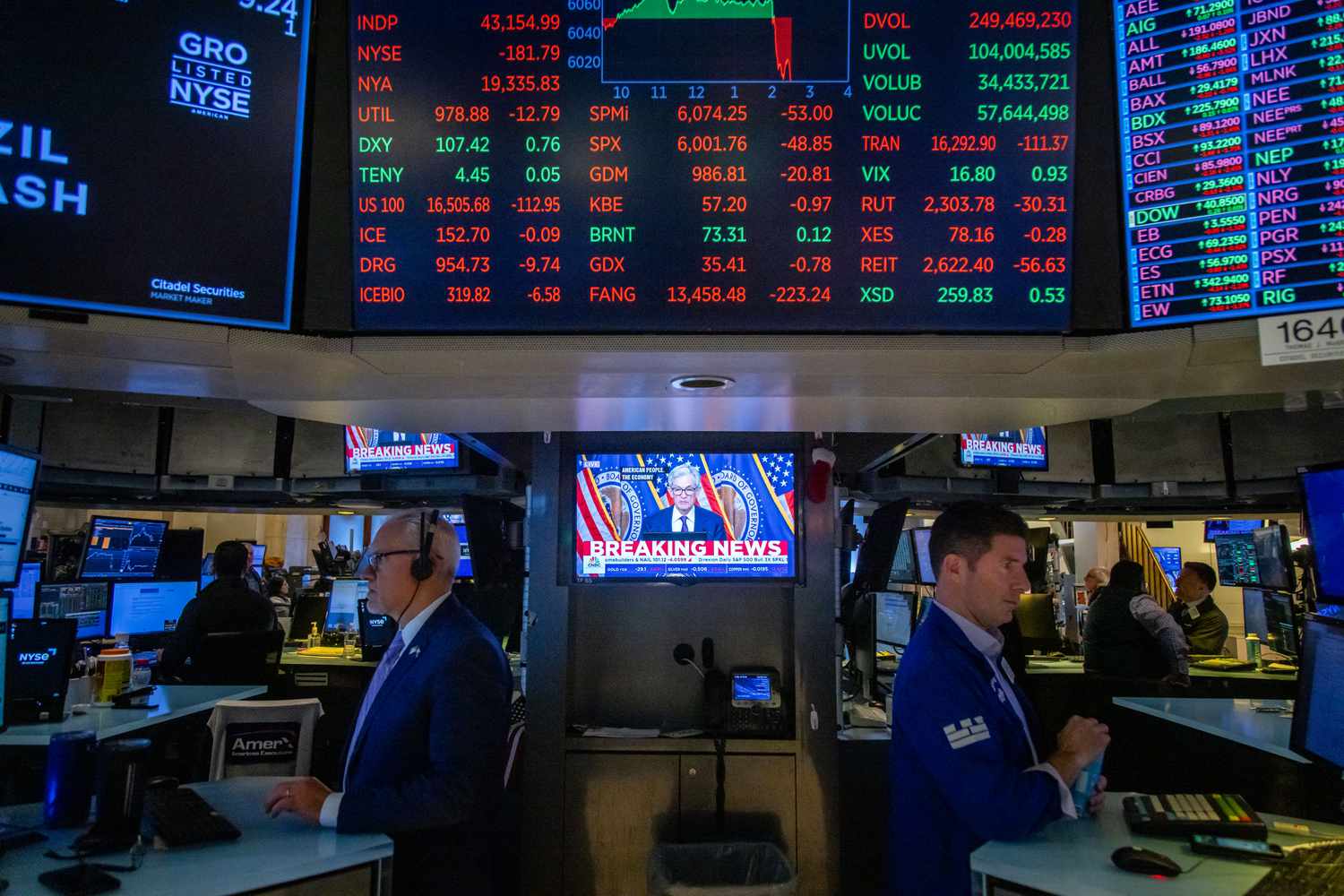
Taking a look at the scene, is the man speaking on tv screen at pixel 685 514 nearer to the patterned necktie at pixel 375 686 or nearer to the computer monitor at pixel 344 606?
the patterned necktie at pixel 375 686

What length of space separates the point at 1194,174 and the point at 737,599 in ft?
8.46

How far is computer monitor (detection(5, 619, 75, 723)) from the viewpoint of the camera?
352 centimetres

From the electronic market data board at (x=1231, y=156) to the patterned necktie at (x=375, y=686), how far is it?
86.6 inches

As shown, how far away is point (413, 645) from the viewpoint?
2.28 meters

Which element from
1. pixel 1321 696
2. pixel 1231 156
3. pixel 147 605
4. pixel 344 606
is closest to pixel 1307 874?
pixel 1321 696

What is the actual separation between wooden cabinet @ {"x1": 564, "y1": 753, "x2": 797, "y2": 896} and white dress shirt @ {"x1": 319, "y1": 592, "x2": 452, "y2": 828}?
5.44ft

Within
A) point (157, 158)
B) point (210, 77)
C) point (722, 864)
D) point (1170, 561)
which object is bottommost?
point (722, 864)

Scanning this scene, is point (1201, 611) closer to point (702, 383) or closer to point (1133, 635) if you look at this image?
point (1133, 635)

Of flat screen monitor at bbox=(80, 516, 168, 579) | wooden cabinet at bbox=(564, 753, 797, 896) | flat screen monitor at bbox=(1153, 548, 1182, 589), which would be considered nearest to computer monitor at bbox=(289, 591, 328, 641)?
flat screen monitor at bbox=(80, 516, 168, 579)

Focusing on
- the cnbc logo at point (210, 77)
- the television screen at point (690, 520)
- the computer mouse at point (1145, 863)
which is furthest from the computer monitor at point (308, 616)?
the computer mouse at point (1145, 863)

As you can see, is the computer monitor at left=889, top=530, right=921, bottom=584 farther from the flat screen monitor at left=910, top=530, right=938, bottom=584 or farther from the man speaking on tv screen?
the man speaking on tv screen

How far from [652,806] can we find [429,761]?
5.95 ft

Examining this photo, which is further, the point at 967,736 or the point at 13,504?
the point at 13,504

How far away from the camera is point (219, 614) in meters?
5.39
